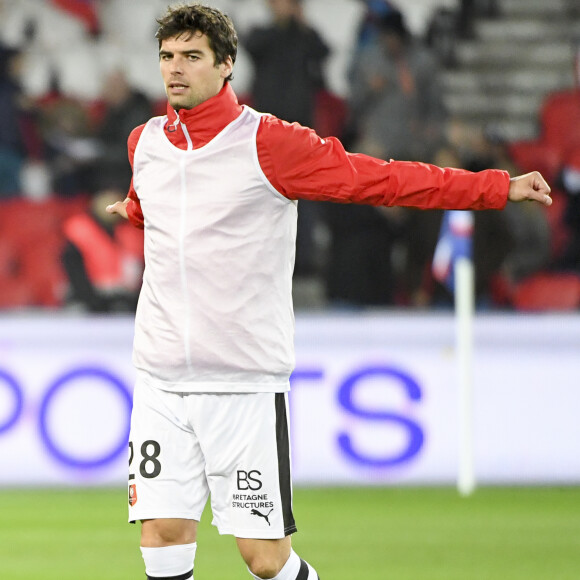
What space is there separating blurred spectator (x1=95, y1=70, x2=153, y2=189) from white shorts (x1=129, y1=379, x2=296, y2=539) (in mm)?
6385

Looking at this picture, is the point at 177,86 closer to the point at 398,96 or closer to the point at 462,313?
the point at 462,313

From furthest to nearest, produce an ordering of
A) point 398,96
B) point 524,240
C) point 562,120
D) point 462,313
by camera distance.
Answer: point 562,120, point 398,96, point 524,240, point 462,313

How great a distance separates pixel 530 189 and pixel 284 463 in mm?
1051

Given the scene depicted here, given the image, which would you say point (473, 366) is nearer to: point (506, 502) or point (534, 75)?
point (506, 502)

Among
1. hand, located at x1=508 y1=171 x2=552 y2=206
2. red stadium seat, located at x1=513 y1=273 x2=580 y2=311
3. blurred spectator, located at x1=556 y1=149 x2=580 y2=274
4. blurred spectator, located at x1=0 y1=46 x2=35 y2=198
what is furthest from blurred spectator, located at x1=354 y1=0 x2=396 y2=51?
hand, located at x1=508 y1=171 x2=552 y2=206

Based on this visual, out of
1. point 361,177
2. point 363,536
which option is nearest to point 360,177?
point 361,177

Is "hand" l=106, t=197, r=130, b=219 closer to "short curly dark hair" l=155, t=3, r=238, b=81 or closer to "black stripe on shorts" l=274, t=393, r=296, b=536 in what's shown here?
"short curly dark hair" l=155, t=3, r=238, b=81

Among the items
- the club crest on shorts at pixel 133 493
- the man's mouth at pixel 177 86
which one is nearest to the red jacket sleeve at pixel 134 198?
the man's mouth at pixel 177 86

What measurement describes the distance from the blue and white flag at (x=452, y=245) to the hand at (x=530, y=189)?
447 cm

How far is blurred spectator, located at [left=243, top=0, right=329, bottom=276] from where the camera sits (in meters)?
10.0

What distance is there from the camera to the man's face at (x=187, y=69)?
12.0ft

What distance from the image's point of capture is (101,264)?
9016mm

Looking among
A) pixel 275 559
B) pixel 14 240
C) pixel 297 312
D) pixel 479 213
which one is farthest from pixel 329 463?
pixel 275 559

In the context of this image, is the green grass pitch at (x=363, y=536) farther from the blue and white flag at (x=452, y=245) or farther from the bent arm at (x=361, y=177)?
the bent arm at (x=361, y=177)
